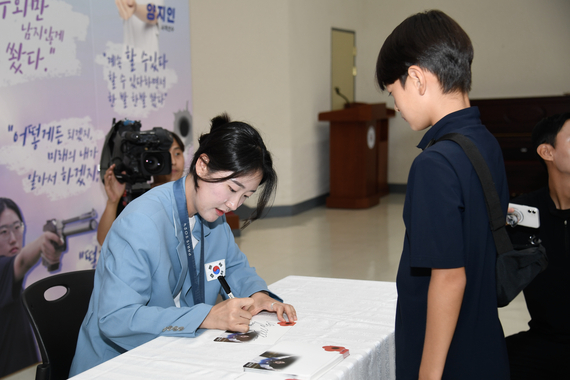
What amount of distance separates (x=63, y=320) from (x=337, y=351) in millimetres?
943

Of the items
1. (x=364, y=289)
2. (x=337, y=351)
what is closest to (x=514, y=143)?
(x=364, y=289)

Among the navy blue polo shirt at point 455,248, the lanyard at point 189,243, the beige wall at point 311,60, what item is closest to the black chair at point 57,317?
the lanyard at point 189,243

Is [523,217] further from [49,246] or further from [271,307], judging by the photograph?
[49,246]

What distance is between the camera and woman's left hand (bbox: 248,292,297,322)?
158cm

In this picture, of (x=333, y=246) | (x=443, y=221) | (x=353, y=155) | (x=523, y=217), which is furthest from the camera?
(x=353, y=155)

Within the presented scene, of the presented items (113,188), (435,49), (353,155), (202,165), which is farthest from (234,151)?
(353,155)

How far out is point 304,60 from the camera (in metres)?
6.93

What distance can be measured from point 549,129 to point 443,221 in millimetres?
1316

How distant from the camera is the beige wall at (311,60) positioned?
21.3 feet

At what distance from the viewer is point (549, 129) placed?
Result: 6.87ft

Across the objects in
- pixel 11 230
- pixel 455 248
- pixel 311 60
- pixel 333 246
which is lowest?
pixel 333 246

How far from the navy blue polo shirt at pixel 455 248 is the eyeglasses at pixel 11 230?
2.17 metres

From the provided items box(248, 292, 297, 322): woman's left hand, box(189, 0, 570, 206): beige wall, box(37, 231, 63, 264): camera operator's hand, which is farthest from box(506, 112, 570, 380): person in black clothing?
box(189, 0, 570, 206): beige wall

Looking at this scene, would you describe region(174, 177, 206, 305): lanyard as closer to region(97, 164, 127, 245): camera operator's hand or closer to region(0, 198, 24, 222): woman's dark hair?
region(97, 164, 127, 245): camera operator's hand
